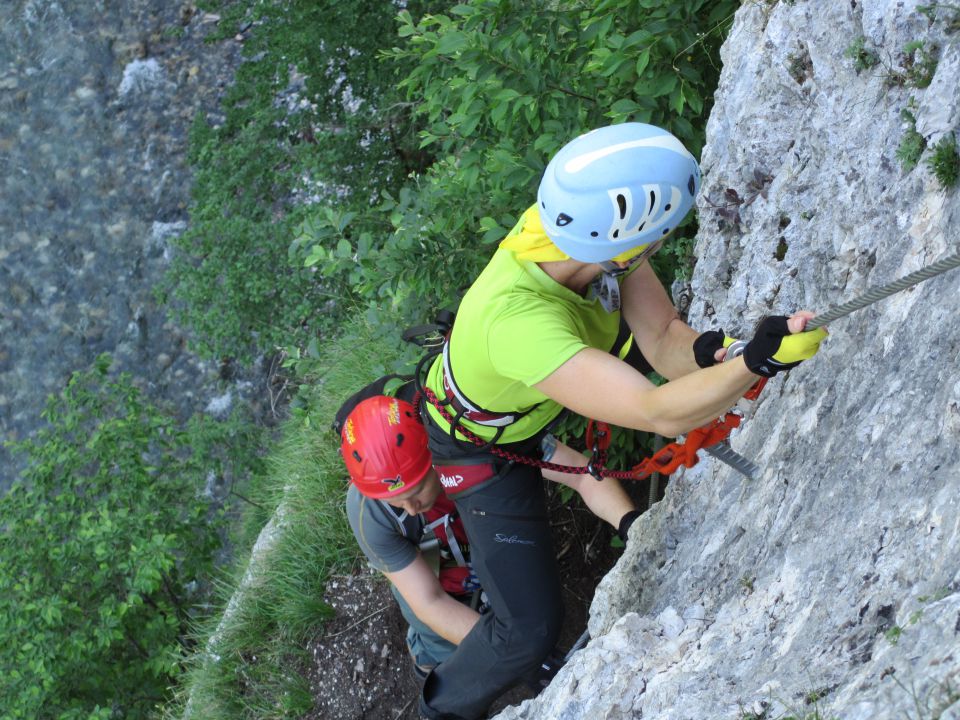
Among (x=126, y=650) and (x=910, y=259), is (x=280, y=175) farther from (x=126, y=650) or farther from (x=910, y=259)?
(x=910, y=259)

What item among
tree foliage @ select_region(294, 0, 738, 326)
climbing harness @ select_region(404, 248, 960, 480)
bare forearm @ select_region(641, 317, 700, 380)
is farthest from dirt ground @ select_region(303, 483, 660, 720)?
bare forearm @ select_region(641, 317, 700, 380)

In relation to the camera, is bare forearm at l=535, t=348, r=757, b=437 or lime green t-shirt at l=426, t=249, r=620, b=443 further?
lime green t-shirt at l=426, t=249, r=620, b=443

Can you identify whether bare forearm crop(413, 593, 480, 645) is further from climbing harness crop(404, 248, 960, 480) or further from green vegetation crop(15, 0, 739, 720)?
green vegetation crop(15, 0, 739, 720)

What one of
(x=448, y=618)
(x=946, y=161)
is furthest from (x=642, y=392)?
(x=448, y=618)

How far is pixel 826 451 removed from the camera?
2.76 m

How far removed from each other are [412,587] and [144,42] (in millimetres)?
12989

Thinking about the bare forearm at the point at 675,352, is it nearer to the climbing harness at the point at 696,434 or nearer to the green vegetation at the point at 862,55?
the climbing harness at the point at 696,434

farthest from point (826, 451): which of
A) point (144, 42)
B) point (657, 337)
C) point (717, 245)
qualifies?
point (144, 42)

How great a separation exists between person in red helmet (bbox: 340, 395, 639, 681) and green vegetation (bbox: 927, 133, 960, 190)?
2139 mm

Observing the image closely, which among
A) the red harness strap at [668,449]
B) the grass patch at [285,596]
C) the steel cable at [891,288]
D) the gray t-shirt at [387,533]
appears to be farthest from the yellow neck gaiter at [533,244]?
the grass patch at [285,596]

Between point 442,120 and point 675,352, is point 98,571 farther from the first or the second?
point 675,352

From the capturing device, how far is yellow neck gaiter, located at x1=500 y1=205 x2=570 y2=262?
3041mm

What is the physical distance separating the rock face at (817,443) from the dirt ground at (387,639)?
1.76 meters

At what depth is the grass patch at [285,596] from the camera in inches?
235
